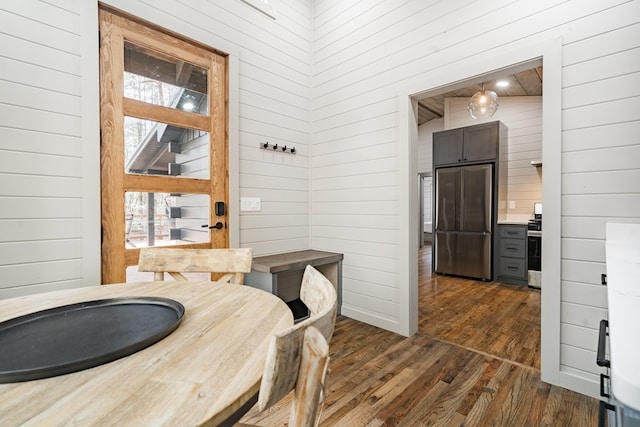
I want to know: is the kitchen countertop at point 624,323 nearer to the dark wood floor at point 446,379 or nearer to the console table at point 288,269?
the dark wood floor at point 446,379

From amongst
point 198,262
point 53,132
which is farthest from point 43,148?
point 198,262

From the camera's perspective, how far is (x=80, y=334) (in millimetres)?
837

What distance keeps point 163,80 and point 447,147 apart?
4.36 metres

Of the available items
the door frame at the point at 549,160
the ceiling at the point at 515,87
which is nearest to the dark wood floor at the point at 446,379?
the door frame at the point at 549,160

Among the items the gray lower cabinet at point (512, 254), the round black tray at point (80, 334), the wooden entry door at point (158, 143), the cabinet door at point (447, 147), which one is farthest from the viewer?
the cabinet door at point (447, 147)

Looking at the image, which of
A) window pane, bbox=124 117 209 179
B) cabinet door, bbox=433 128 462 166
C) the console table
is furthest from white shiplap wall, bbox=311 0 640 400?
cabinet door, bbox=433 128 462 166

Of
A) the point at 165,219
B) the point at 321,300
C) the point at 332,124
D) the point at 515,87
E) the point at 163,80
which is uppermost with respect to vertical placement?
the point at 515,87

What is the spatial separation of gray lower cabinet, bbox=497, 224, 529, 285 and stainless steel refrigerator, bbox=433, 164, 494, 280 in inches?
6.8

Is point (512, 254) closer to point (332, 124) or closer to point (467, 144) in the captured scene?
point (467, 144)

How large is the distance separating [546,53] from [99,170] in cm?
308

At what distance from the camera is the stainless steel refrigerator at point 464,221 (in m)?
4.57

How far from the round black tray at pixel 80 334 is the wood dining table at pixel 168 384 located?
23 mm

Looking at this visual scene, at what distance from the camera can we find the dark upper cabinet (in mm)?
4605

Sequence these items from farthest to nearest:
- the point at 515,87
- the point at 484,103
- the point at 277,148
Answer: the point at 515,87 → the point at 484,103 → the point at 277,148
